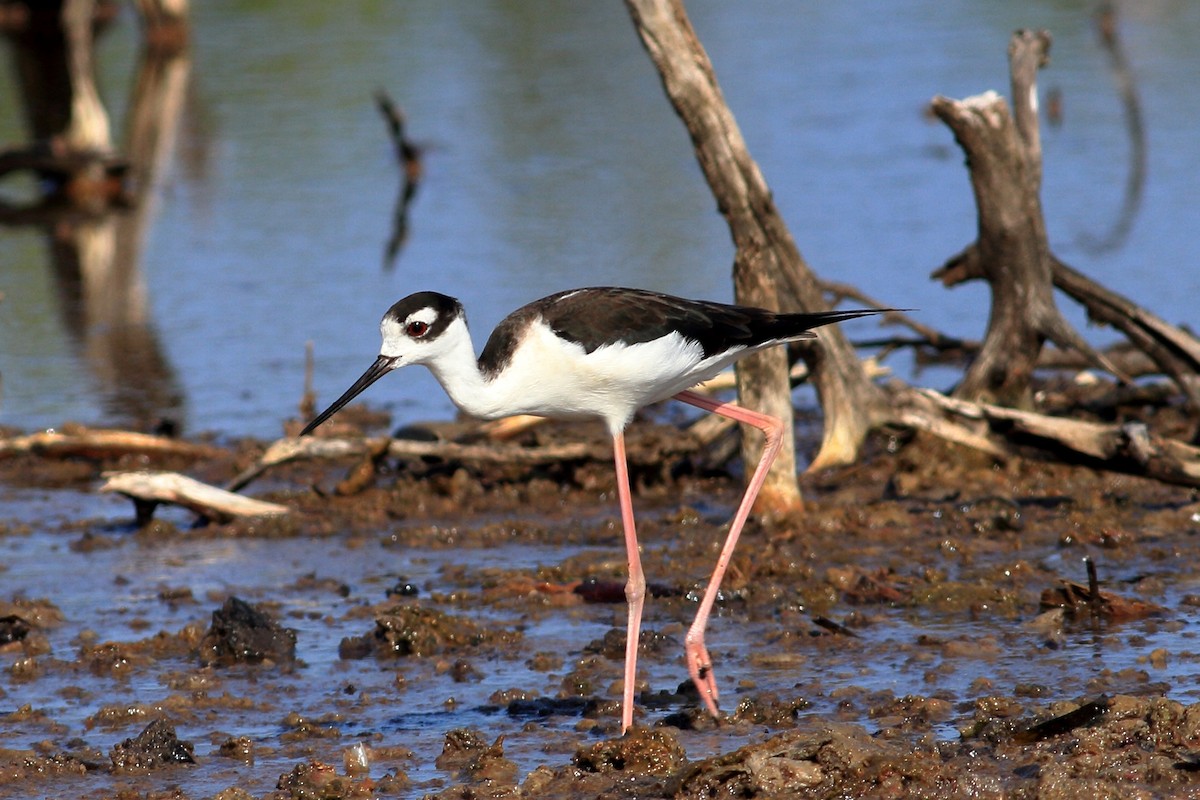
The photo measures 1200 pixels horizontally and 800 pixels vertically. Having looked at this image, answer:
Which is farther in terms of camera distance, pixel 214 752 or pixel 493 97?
pixel 493 97

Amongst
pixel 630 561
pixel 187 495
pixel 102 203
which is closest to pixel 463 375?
pixel 630 561

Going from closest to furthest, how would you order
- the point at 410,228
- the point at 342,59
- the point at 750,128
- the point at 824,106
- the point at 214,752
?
the point at 214,752
the point at 410,228
the point at 750,128
the point at 824,106
the point at 342,59

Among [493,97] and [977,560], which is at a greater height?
[493,97]

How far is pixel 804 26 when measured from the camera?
2431cm

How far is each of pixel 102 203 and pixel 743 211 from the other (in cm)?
1099

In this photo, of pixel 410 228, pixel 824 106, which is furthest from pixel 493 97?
pixel 410 228

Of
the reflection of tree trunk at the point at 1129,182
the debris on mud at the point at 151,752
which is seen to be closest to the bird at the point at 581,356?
the debris on mud at the point at 151,752

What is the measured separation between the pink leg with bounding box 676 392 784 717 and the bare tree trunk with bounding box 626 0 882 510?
76cm

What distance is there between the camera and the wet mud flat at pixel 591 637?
15.0 ft

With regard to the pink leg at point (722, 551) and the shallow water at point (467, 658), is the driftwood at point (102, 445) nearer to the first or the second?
the shallow water at point (467, 658)

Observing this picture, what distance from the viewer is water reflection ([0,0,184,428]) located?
35.6ft

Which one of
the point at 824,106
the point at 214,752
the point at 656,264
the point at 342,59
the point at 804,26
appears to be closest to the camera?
the point at 214,752

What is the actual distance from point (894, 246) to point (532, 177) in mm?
4507

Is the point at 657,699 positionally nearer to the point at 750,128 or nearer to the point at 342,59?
the point at 750,128
